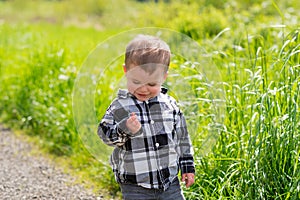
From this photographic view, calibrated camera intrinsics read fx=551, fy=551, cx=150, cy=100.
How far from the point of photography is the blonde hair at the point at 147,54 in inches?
92.4

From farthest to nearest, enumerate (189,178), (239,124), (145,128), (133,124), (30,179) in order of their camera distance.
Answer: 1. (30,179)
2. (239,124)
3. (189,178)
4. (145,128)
5. (133,124)

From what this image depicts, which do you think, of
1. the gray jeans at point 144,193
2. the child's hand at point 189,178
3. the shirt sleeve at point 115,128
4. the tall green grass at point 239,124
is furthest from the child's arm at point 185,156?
the tall green grass at point 239,124

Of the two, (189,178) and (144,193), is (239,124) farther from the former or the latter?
(144,193)

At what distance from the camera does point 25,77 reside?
5672 mm

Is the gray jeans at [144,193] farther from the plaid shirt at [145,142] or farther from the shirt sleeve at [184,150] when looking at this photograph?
the shirt sleeve at [184,150]

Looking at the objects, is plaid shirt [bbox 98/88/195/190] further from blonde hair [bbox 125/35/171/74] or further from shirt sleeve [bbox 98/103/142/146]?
blonde hair [bbox 125/35/171/74]

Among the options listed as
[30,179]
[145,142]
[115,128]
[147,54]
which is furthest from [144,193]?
[30,179]

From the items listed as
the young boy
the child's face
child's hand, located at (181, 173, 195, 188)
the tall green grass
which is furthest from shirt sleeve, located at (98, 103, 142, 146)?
the tall green grass

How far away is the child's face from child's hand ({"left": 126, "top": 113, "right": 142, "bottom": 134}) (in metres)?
0.14

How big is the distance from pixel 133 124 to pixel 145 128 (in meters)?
0.14

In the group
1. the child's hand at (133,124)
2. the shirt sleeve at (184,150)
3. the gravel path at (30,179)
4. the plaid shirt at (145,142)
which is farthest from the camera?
the gravel path at (30,179)

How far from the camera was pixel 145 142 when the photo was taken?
7.97 ft

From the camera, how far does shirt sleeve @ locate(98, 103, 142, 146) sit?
2338 mm

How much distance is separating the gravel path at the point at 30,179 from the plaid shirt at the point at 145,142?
4.19 feet
